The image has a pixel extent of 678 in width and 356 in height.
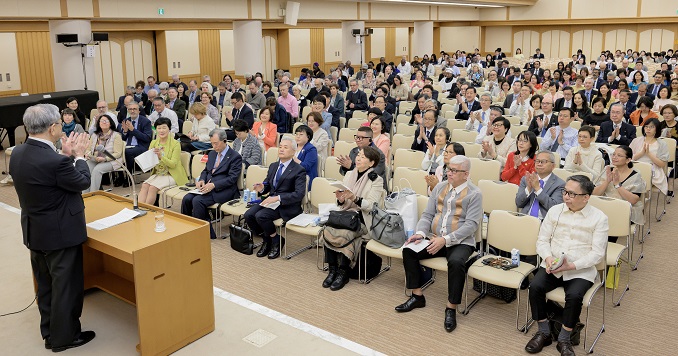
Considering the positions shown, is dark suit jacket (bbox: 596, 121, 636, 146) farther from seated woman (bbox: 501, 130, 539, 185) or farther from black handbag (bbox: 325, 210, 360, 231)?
black handbag (bbox: 325, 210, 360, 231)

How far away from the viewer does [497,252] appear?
6.10 metres

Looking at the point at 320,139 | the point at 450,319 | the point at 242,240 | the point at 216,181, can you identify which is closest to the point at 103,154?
the point at 216,181

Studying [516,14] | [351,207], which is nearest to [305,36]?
[516,14]

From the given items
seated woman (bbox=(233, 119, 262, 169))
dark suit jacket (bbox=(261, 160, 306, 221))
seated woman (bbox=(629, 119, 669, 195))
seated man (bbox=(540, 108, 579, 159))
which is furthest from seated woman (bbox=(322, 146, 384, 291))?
seated woman (bbox=(629, 119, 669, 195))

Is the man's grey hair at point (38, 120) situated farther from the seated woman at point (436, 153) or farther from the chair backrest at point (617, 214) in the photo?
the chair backrest at point (617, 214)

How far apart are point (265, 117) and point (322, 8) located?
13.8 m

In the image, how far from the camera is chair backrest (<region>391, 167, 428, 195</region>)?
6.88 meters

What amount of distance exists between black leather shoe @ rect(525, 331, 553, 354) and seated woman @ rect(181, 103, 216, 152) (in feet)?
22.5

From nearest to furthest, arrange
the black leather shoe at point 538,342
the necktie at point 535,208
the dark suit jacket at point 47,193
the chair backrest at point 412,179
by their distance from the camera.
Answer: the dark suit jacket at point 47,193 → the black leather shoe at point 538,342 → the necktie at point 535,208 → the chair backrest at point 412,179

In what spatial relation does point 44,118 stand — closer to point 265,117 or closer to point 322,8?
point 265,117

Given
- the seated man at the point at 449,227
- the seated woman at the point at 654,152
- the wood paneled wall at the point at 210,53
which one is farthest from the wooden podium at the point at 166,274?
the wood paneled wall at the point at 210,53

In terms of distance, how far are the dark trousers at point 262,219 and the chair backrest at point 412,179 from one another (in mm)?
1474

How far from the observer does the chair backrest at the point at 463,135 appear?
9.51 metres

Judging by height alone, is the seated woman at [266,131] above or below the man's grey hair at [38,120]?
below
